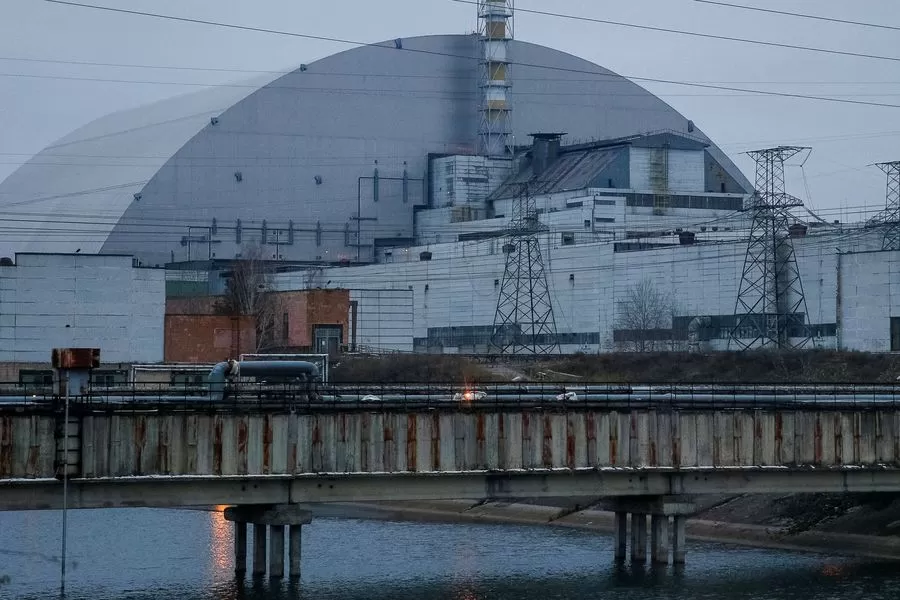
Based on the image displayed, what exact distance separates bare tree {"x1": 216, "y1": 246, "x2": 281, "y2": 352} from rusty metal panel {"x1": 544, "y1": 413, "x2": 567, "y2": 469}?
39328 millimetres

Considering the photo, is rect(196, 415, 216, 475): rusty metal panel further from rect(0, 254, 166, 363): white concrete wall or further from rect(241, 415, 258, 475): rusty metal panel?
rect(0, 254, 166, 363): white concrete wall

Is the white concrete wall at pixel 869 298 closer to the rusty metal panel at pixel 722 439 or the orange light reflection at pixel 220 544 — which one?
the orange light reflection at pixel 220 544

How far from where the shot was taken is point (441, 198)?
12681 centimetres

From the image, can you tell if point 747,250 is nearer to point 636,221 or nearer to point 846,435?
point 636,221

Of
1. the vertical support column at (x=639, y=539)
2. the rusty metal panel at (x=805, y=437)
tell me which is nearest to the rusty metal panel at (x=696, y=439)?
the rusty metal panel at (x=805, y=437)

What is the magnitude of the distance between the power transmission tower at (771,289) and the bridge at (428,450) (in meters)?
46.1

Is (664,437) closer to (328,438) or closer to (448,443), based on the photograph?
(448,443)

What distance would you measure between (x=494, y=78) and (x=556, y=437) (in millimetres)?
93170

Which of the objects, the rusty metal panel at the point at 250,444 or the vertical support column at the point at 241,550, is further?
the vertical support column at the point at 241,550

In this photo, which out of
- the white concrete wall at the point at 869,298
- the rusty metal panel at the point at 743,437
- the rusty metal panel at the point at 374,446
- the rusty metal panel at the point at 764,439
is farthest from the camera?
the white concrete wall at the point at 869,298

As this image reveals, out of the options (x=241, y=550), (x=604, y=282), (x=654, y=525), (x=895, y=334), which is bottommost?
(x=241, y=550)

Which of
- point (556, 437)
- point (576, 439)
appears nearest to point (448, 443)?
point (556, 437)

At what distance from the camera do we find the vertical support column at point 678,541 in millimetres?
41094

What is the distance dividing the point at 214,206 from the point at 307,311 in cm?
4018
